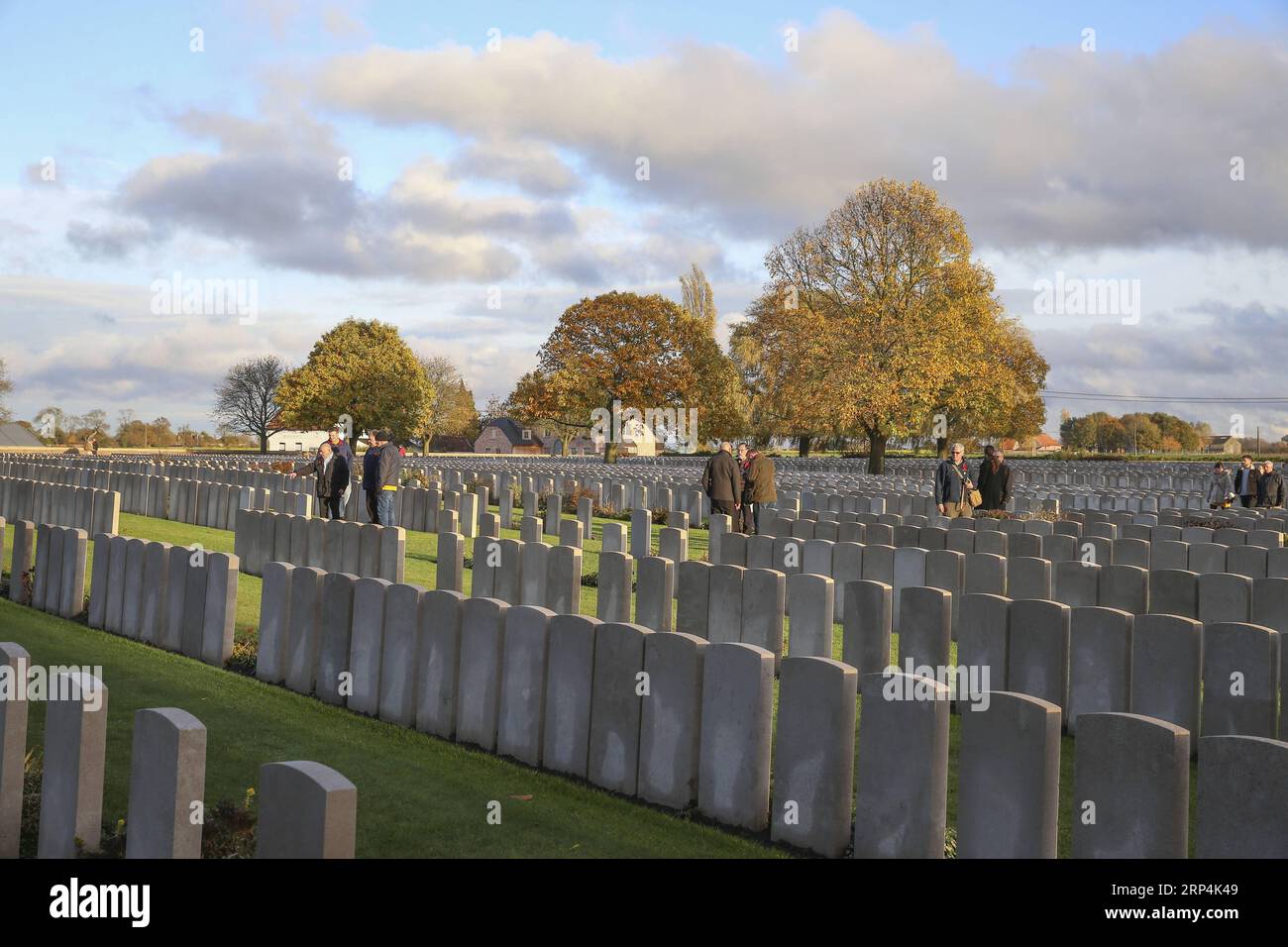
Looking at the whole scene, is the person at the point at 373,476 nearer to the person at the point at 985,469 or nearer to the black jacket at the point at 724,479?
the black jacket at the point at 724,479

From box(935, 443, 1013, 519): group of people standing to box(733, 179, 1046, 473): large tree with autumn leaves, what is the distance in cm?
2324

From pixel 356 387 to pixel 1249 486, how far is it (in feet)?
168

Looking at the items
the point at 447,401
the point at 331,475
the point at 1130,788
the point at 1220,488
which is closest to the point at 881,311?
the point at 1220,488

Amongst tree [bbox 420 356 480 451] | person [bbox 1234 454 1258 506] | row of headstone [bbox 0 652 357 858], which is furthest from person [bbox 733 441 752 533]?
tree [bbox 420 356 480 451]

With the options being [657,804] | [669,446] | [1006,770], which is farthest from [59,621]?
[669,446]

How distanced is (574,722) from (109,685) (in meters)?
3.37

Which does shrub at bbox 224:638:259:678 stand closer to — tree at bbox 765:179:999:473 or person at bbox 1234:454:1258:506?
person at bbox 1234:454:1258:506

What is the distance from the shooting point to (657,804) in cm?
521

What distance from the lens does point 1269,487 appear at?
21.8 m

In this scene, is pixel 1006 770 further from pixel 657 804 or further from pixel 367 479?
pixel 367 479

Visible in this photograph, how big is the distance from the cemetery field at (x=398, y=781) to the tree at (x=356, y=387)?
57109 millimetres

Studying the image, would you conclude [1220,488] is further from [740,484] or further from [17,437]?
[17,437]
